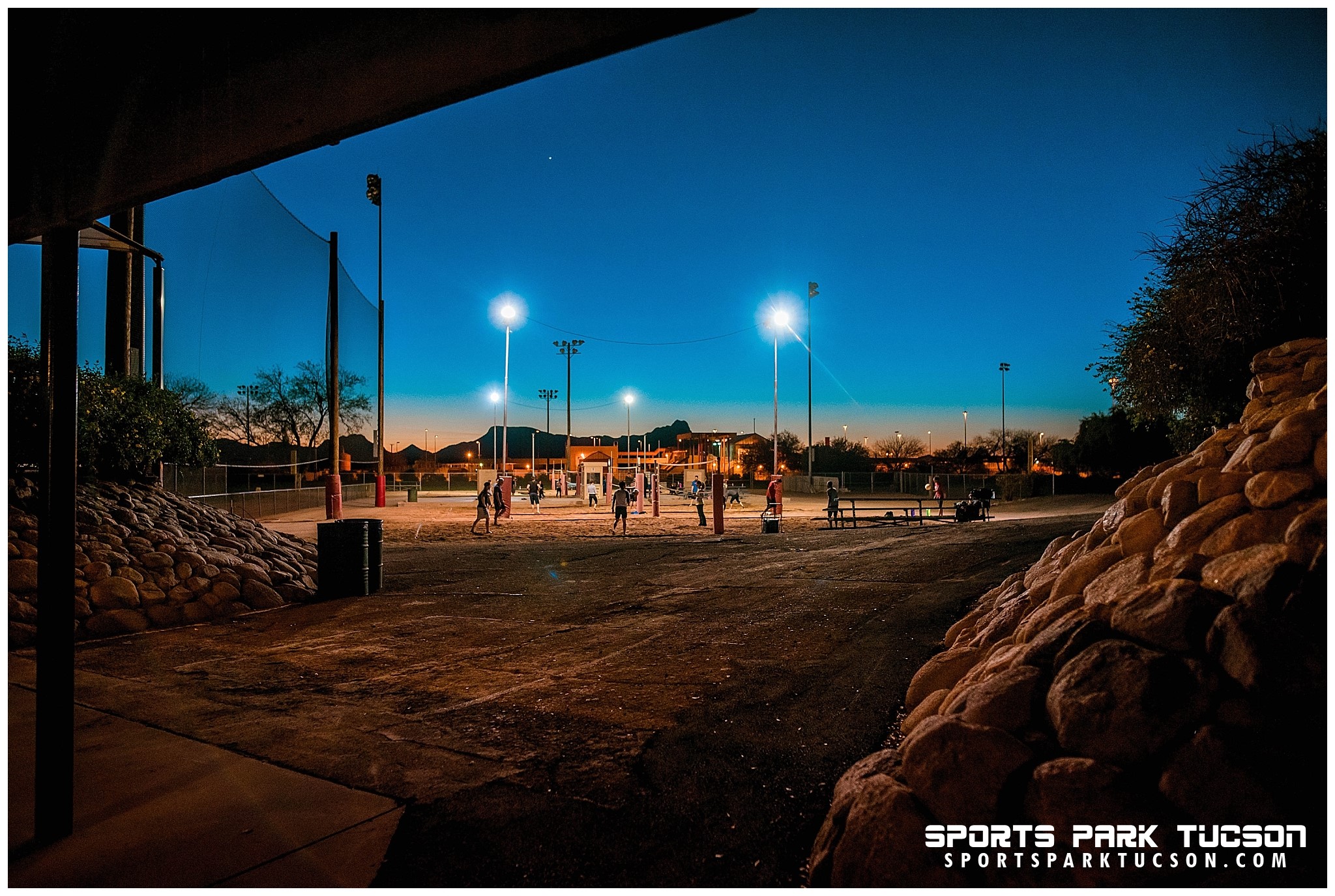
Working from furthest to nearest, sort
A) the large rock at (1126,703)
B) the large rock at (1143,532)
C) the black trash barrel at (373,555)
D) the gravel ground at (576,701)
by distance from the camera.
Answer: the black trash barrel at (373,555)
the large rock at (1143,532)
the gravel ground at (576,701)
the large rock at (1126,703)

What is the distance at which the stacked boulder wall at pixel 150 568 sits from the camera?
7.53 metres

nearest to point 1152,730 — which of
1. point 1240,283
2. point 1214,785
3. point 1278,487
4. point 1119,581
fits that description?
point 1214,785

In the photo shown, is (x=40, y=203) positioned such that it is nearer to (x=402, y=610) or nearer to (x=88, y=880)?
(x=88, y=880)

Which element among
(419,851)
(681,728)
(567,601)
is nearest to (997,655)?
(681,728)

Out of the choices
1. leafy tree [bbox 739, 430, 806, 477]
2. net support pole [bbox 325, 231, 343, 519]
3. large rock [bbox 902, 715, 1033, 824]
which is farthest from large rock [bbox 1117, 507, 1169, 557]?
leafy tree [bbox 739, 430, 806, 477]

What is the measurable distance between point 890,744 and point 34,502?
1004cm

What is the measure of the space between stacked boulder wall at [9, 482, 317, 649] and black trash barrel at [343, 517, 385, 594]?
72cm

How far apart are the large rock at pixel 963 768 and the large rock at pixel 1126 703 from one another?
0.76ft

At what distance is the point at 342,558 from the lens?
9625mm

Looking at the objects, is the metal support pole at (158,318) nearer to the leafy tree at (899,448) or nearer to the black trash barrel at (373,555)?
the black trash barrel at (373,555)

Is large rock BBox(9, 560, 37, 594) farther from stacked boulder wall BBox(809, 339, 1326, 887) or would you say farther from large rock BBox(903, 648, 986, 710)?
large rock BBox(903, 648, 986, 710)

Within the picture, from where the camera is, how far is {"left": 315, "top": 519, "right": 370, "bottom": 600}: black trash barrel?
31.4 feet

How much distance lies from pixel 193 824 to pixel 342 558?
21.7ft

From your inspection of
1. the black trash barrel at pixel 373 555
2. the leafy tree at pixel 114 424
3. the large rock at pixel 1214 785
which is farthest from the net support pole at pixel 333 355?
the large rock at pixel 1214 785
